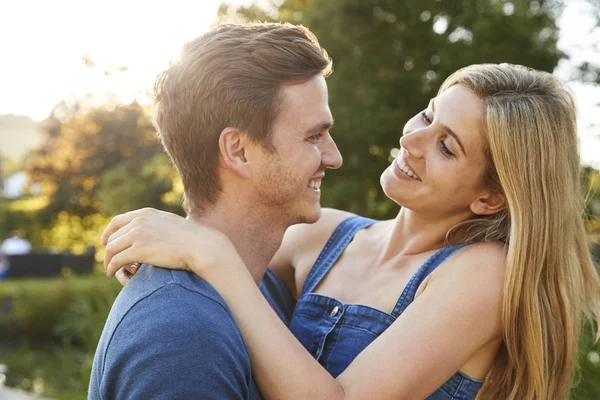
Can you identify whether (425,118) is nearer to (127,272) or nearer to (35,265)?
(127,272)

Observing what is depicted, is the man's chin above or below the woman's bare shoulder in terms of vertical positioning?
above

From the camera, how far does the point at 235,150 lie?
235 centimetres

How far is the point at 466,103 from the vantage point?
2.48 metres

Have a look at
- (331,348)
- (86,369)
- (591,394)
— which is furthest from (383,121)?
(331,348)

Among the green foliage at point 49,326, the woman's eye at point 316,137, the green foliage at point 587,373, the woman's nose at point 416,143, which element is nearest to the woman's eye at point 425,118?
the woman's nose at point 416,143

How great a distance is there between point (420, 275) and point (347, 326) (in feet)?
1.06

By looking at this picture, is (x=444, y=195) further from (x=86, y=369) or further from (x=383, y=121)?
(x=86, y=369)

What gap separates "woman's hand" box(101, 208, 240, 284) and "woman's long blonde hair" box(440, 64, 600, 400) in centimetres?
96

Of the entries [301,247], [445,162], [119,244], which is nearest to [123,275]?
[119,244]

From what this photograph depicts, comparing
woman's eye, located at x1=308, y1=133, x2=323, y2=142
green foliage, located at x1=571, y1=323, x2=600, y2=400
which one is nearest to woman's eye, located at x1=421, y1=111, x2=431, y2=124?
woman's eye, located at x1=308, y1=133, x2=323, y2=142

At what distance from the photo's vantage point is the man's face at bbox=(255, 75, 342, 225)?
236 centimetres

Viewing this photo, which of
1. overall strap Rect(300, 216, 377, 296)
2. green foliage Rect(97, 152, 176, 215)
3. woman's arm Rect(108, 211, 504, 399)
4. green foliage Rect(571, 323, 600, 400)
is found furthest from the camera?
green foliage Rect(97, 152, 176, 215)

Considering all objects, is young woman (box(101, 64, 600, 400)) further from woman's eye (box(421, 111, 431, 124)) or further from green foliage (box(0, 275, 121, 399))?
green foliage (box(0, 275, 121, 399))

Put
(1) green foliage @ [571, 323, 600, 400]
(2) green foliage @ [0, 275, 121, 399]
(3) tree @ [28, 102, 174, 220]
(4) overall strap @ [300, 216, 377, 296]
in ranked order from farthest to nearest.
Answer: (3) tree @ [28, 102, 174, 220] → (2) green foliage @ [0, 275, 121, 399] → (1) green foliage @ [571, 323, 600, 400] → (4) overall strap @ [300, 216, 377, 296]
